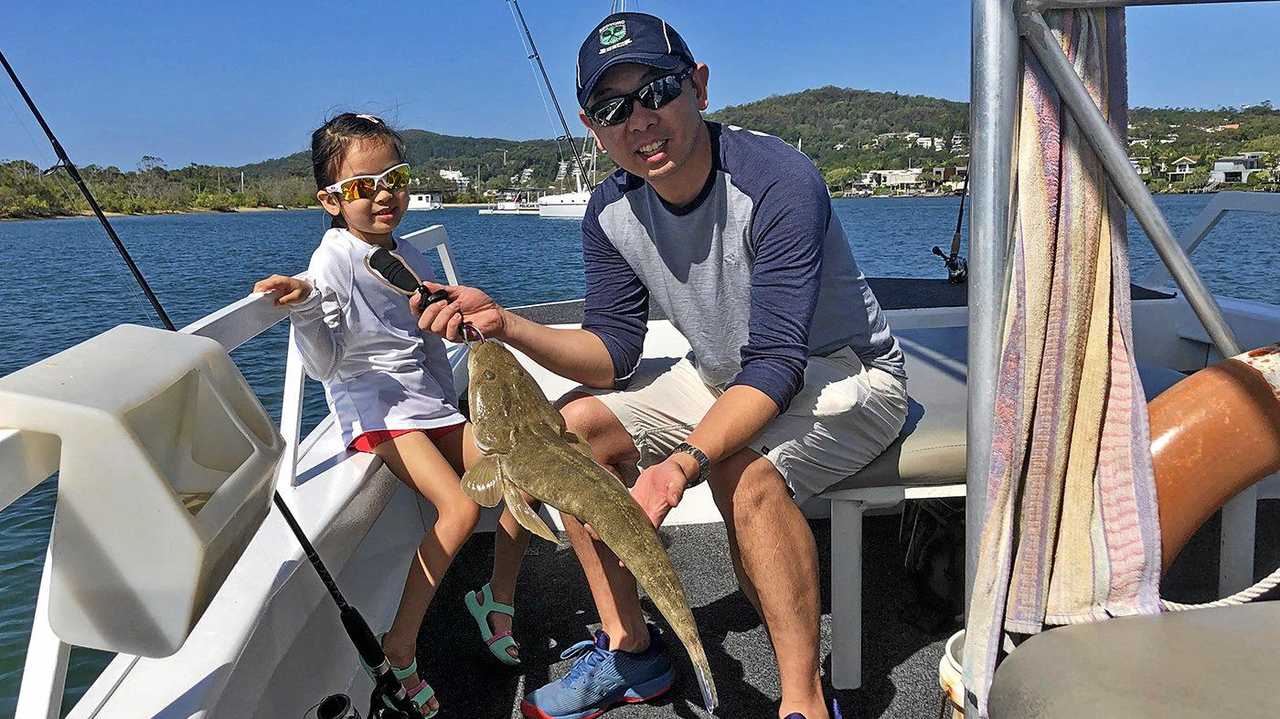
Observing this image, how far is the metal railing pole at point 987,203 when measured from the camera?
5.04 feet

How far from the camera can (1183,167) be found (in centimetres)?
495

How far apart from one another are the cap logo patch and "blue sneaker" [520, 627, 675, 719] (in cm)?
186

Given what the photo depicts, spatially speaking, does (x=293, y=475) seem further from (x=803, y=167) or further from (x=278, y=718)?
(x=803, y=167)

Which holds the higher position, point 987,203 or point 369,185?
point 369,185

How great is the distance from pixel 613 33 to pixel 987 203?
53.0 inches

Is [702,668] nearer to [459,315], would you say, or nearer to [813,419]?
[813,419]

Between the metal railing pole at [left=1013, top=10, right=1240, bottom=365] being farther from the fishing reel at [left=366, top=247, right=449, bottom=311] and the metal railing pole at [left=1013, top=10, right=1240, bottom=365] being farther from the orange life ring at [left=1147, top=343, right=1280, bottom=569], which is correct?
the fishing reel at [left=366, top=247, right=449, bottom=311]

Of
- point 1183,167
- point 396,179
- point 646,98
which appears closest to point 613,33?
point 646,98

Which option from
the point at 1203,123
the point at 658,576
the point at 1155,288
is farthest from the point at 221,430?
the point at 1203,123

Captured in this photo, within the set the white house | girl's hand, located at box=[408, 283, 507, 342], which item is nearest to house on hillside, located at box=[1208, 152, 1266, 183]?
girl's hand, located at box=[408, 283, 507, 342]

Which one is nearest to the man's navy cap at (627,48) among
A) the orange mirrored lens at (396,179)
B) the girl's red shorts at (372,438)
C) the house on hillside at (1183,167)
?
the orange mirrored lens at (396,179)

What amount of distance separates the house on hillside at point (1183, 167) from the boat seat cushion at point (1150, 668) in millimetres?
3050

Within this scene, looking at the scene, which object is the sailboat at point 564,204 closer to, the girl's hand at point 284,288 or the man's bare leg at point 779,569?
the girl's hand at point 284,288

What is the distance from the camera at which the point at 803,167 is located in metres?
2.59
